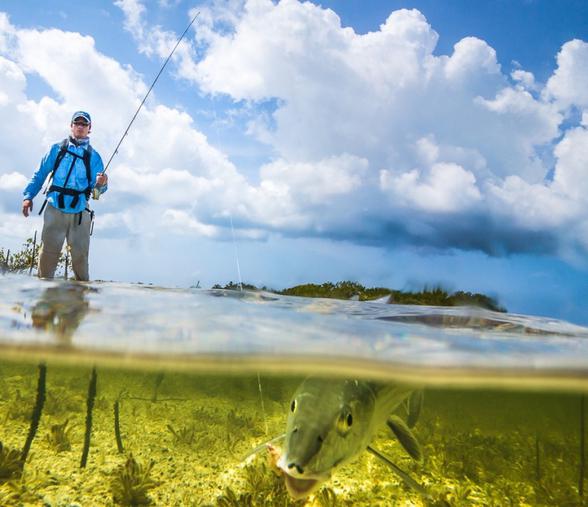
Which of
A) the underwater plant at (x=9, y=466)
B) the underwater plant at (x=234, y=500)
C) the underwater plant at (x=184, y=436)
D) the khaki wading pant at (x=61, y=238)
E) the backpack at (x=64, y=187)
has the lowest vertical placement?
the underwater plant at (x=9, y=466)

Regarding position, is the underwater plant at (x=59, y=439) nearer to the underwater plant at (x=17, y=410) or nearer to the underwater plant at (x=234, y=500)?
the underwater plant at (x=17, y=410)

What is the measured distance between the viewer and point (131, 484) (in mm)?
6398

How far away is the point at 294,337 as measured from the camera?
275 inches

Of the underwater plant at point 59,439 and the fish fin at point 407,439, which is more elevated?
the fish fin at point 407,439

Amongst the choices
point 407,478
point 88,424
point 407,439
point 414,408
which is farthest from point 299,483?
point 88,424

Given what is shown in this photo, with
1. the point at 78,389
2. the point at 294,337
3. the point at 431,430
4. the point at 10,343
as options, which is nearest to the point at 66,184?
the point at 10,343

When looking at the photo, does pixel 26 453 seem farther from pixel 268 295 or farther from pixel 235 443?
pixel 268 295

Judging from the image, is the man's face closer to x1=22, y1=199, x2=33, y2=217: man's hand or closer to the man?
the man

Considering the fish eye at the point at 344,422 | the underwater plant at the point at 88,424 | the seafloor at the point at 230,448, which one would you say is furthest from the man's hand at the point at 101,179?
the fish eye at the point at 344,422

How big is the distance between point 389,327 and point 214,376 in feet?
12.5

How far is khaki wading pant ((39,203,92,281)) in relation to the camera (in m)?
9.30

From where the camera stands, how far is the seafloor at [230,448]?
258 inches

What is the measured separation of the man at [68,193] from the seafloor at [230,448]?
2.49m

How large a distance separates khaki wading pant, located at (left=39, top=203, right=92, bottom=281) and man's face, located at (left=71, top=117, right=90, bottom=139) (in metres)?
1.65
